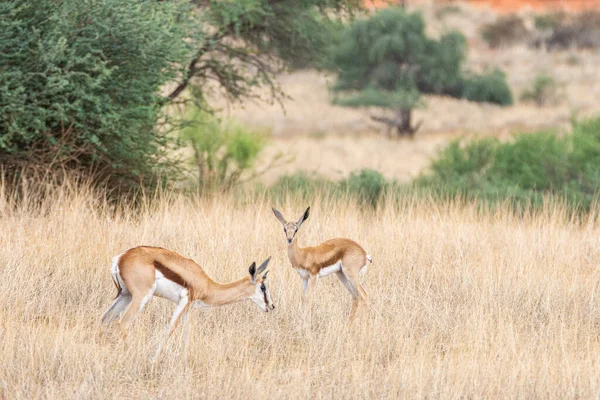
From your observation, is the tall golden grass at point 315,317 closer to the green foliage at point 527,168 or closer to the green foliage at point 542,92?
the green foliage at point 527,168

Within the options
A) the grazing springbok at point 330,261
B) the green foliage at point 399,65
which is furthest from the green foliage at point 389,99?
the grazing springbok at point 330,261

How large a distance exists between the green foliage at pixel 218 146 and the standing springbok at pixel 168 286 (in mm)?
10069

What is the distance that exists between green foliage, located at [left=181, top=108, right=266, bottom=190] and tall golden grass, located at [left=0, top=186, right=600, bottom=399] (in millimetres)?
6187

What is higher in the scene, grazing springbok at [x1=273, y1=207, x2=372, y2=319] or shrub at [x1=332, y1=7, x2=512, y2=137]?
shrub at [x1=332, y1=7, x2=512, y2=137]

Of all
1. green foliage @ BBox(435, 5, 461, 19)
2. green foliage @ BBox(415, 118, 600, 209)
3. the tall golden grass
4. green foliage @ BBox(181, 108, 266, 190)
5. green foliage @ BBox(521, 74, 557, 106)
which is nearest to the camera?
the tall golden grass

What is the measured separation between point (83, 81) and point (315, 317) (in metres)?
6.25

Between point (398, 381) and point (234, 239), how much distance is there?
447 cm

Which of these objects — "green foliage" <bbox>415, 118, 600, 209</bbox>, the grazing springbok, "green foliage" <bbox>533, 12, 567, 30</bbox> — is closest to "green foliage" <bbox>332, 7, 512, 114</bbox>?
"green foliage" <bbox>415, 118, 600, 209</bbox>

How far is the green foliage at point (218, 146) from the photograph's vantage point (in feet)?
59.2

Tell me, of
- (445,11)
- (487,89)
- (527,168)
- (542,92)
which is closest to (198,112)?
(527,168)

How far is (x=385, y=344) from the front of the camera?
7094 mm

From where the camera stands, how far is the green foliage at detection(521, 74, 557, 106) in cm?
5172

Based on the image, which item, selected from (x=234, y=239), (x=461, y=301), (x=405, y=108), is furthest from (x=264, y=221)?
(x=405, y=108)

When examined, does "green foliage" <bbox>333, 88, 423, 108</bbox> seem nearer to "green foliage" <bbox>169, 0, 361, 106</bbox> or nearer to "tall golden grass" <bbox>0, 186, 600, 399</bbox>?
"green foliage" <bbox>169, 0, 361, 106</bbox>
